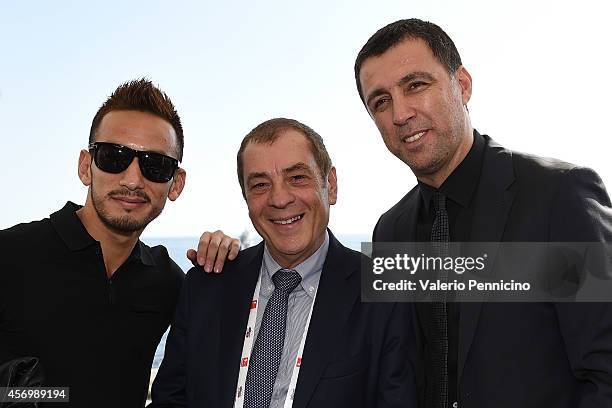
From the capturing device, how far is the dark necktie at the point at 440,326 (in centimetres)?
404

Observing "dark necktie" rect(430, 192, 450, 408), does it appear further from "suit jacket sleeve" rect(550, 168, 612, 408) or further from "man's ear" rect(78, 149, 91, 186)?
"man's ear" rect(78, 149, 91, 186)

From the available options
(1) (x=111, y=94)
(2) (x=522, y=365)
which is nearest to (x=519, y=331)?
(2) (x=522, y=365)

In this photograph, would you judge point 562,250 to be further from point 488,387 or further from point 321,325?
point 321,325

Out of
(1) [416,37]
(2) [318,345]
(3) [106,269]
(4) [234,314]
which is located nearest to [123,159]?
(3) [106,269]

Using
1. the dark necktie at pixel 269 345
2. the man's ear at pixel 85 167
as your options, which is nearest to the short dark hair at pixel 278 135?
the dark necktie at pixel 269 345

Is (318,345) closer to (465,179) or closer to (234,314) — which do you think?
(234,314)

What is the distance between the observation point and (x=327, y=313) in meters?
4.12

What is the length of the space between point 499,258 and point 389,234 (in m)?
1.19

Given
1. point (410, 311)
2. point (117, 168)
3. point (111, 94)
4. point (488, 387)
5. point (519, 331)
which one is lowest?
point (488, 387)

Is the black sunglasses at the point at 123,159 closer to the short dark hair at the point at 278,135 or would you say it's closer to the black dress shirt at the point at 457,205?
the short dark hair at the point at 278,135

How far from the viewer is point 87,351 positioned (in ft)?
14.2

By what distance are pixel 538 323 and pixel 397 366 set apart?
978mm

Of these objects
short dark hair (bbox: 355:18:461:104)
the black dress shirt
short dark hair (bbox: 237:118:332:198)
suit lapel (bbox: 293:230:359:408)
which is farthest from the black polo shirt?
short dark hair (bbox: 355:18:461:104)

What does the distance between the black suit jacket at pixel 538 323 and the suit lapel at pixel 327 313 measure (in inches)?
32.8
